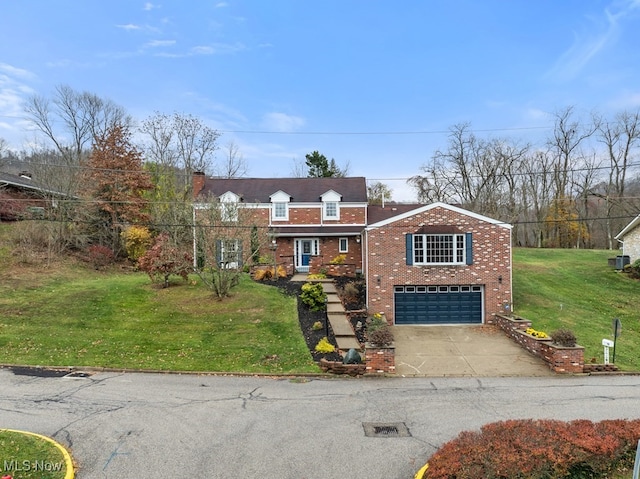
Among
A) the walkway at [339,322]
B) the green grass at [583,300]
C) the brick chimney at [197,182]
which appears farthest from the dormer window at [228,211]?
the green grass at [583,300]

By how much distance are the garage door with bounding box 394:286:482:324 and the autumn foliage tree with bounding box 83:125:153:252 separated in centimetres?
1956

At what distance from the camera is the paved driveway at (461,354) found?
14.0m

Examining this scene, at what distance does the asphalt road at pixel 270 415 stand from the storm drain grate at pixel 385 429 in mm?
157

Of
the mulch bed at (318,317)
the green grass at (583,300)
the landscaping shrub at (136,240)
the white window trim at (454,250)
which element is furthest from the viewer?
the landscaping shrub at (136,240)

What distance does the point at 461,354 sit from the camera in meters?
15.9

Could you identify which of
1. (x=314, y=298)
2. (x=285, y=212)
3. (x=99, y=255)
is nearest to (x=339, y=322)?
(x=314, y=298)

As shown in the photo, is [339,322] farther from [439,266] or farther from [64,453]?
[64,453]

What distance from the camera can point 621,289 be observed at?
24.8 metres

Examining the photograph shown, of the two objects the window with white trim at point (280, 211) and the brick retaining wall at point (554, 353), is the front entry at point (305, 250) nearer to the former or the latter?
the window with white trim at point (280, 211)

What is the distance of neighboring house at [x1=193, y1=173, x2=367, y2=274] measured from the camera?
93.7ft

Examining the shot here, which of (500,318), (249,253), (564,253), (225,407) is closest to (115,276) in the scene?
(249,253)

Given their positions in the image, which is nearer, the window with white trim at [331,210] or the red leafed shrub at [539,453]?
the red leafed shrub at [539,453]

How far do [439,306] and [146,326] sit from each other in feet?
44.4

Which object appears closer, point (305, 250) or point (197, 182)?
point (305, 250)
